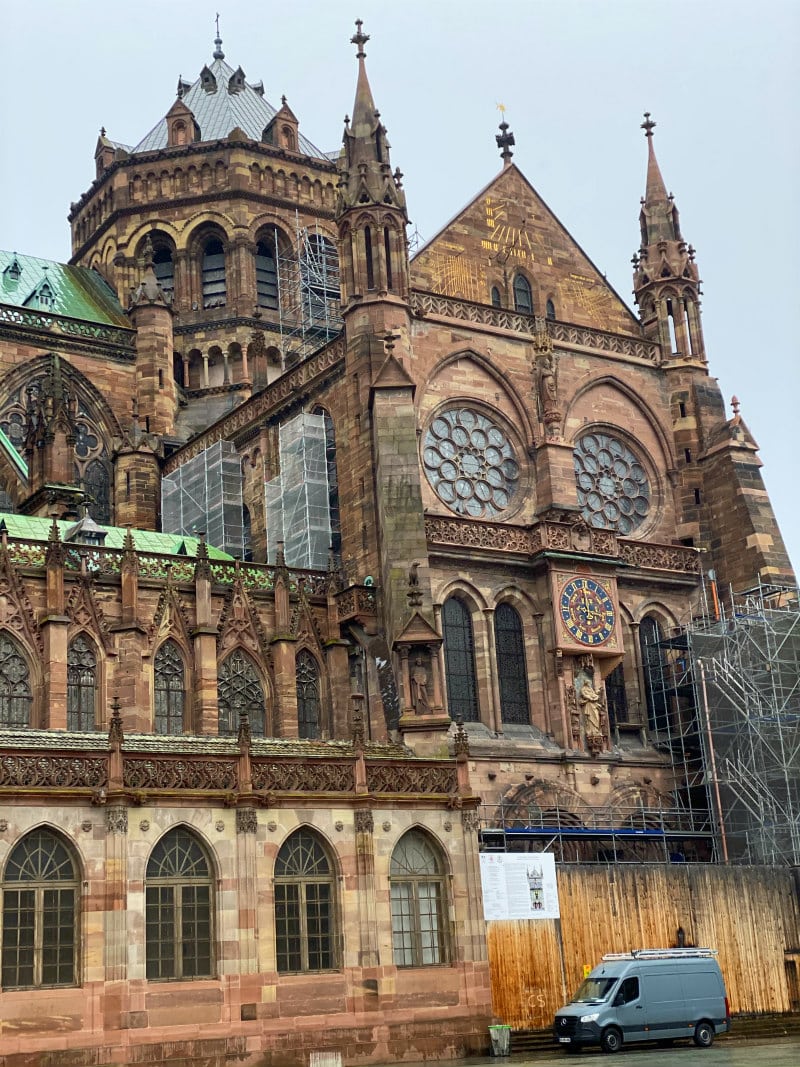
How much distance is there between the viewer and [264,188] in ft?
220

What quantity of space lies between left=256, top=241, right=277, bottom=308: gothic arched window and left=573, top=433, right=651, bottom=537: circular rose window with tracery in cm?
2262

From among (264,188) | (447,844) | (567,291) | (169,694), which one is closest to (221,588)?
(169,694)

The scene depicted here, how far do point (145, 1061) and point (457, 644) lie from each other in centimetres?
1749

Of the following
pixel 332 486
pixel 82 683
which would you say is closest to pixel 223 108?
pixel 332 486

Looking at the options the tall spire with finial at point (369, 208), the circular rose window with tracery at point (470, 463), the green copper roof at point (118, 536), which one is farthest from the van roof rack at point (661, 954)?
the tall spire with finial at point (369, 208)

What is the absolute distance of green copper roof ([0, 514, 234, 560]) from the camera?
4256 cm

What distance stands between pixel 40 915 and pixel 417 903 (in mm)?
8153

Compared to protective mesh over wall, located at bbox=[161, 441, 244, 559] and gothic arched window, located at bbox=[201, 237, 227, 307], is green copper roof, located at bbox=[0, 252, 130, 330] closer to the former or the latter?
gothic arched window, located at bbox=[201, 237, 227, 307]

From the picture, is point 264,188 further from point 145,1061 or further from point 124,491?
point 145,1061

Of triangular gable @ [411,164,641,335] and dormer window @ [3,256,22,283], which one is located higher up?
dormer window @ [3,256,22,283]

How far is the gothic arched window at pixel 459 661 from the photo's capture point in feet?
137

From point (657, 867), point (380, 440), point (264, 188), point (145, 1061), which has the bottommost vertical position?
point (145, 1061)

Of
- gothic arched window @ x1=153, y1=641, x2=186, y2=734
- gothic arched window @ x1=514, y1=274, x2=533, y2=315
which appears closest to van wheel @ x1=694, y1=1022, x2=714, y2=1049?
gothic arched window @ x1=153, y1=641, x2=186, y2=734

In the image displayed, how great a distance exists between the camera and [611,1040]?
3075 cm
